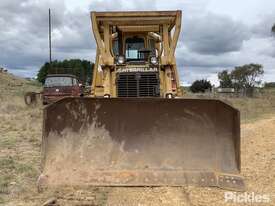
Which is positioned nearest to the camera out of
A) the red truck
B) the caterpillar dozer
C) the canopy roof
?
the caterpillar dozer

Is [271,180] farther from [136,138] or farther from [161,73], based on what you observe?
[161,73]

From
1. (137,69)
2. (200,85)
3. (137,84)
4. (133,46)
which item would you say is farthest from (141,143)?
(200,85)

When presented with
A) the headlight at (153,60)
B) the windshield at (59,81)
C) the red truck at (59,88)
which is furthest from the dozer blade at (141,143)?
the windshield at (59,81)

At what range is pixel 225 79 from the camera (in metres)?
87.3

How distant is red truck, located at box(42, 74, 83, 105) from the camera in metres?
25.4

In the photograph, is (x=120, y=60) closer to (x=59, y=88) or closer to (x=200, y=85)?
(x=59, y=88)

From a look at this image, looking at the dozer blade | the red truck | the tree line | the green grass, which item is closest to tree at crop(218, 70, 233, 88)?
→ the tree line

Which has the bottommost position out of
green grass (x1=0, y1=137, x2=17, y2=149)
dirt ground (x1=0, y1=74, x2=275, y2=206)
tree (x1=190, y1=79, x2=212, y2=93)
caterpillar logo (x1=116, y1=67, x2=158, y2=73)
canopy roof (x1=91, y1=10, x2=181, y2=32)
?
dirt ground (x1=0, y1=74, x2=275, y2=206)

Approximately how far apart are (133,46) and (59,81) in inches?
593

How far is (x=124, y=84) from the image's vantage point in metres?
10.8

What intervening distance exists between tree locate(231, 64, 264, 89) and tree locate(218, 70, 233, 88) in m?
1.82

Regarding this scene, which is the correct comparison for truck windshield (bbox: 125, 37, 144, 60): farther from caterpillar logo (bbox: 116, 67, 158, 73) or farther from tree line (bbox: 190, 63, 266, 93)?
tree line (bbox: 190, 63, 266, 93)

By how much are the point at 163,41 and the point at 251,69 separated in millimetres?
72703

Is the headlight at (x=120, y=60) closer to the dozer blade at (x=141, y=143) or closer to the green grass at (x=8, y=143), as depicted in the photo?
the green grass at (x=8, y=143)
